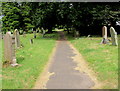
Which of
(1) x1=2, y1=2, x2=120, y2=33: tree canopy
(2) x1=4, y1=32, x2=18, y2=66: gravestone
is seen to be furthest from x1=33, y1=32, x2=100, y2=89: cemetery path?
(1) x1=2, y1=2, x2=120, y2=33: tree canopy

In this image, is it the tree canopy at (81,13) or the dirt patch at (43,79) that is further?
the tree canopy at (81,13)

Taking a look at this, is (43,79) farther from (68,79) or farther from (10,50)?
(10,50)

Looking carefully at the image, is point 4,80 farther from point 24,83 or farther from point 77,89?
point 77,89

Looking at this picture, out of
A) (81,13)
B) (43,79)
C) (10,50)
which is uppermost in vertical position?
(81,13)

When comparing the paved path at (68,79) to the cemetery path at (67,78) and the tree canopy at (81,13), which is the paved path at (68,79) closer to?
the cemetery path at (67,78)

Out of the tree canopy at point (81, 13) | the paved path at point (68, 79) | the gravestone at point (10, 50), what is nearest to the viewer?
the paved path at point (68, 79)

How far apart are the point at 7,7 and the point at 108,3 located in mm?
26531

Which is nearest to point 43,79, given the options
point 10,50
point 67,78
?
point 67,78

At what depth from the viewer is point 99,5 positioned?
23.5m

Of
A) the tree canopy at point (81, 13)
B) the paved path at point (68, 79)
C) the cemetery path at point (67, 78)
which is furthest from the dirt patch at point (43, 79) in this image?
the tree canopy at point (81, 13)

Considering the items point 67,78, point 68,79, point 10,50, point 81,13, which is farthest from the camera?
point 81,13

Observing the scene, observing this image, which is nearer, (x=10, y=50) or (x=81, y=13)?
(x=10, y=50)

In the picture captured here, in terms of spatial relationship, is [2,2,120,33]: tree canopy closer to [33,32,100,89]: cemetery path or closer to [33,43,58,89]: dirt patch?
[33,32,100,89]: cemetery path

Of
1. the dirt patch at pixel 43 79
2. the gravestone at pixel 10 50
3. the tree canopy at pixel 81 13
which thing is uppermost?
the tree canopy at pixel 81 13
